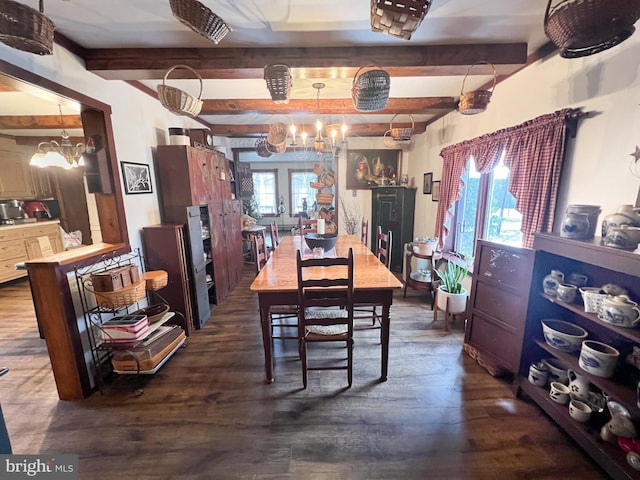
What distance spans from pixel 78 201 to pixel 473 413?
6.40 meters

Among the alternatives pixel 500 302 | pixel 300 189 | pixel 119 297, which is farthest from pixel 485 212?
pixel 300 189

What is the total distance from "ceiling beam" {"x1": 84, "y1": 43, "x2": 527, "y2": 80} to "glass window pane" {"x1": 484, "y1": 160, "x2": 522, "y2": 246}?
97cm

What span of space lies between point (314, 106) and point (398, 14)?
223 centimetres

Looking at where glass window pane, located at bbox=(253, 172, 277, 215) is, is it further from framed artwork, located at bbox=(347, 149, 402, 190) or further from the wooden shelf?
the wooden shelf

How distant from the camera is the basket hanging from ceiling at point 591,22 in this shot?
905mm

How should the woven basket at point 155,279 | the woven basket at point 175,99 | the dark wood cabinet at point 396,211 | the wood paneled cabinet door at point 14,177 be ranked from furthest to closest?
1. the dark wood cabinet at point 396,211
2. the wood paneled cabinet door at point 14,177
3. the woven basket at point 155,279
4. the woven basket at point 175,99

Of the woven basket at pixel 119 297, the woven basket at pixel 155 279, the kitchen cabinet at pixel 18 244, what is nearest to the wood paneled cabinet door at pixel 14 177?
the kitchen cabinet at pixel 18 244

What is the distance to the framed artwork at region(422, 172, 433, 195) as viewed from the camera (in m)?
3.93

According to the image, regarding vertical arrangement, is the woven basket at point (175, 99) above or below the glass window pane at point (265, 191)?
above

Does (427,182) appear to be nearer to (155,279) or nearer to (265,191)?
(155,279)

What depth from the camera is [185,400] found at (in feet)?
6.15

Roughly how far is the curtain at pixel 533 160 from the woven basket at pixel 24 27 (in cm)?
291

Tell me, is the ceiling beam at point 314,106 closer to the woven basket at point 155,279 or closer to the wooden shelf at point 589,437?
the woven basket at point 155,279

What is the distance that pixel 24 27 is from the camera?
1095 mm
